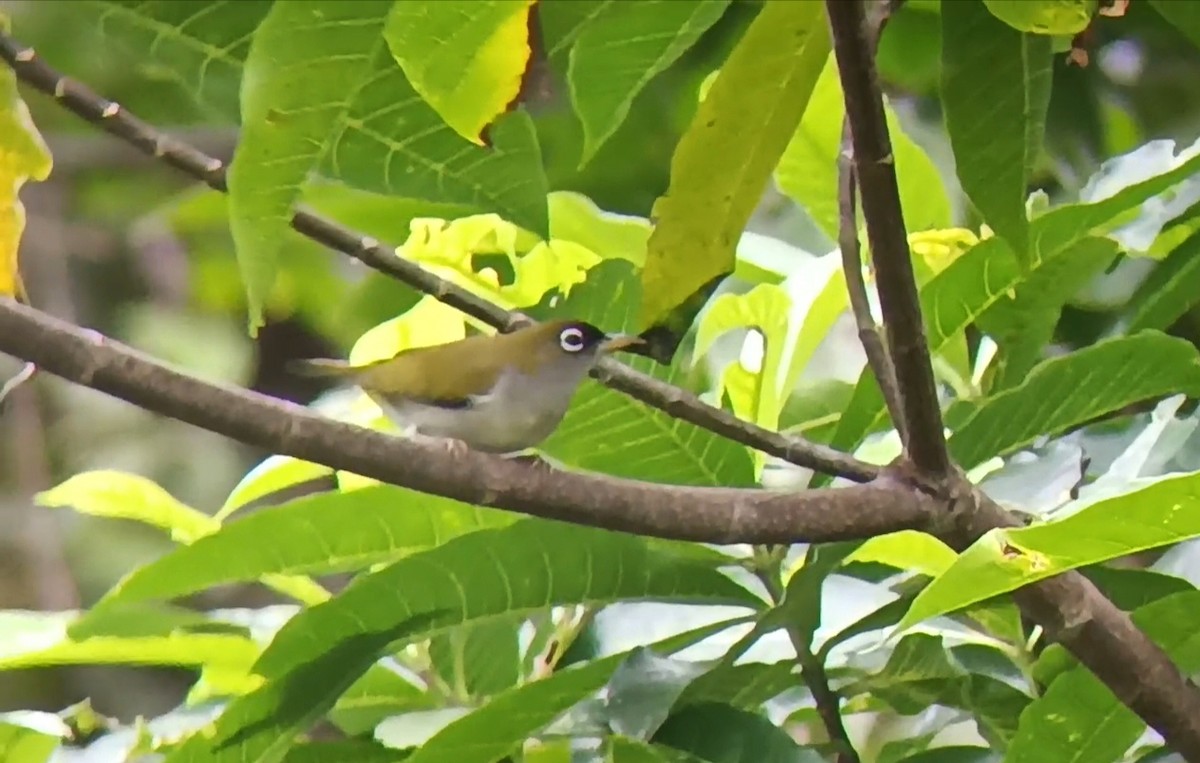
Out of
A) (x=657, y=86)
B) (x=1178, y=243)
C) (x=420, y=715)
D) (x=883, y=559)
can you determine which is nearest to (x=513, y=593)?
(x=420, y=715)

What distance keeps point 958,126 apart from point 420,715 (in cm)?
42

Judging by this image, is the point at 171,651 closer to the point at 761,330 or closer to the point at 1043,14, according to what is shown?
the point at 761,330

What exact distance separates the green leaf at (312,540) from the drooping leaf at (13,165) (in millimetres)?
176

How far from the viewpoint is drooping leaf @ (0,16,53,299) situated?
51 cm

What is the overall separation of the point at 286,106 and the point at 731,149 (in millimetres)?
201

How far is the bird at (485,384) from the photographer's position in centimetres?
92

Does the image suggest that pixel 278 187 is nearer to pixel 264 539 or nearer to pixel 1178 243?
pixel 264 539

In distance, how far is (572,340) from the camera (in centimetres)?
91

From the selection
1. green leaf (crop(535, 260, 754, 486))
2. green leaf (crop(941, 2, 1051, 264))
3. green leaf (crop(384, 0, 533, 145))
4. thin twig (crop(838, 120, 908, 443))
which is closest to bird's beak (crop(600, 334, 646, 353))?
green leaf (crop(535, 260, 754, 486))

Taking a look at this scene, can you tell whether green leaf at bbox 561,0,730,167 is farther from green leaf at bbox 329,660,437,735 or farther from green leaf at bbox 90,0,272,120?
green leaf at bbox 329,660,437,735

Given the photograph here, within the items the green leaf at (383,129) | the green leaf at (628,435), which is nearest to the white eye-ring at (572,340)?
the green leaf at (628,435)

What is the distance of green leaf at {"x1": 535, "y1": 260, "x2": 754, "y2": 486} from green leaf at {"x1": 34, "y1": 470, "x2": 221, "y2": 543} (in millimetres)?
236

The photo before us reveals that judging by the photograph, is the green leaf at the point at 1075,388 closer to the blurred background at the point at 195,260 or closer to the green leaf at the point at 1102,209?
the green leaf at the point at 1102,209

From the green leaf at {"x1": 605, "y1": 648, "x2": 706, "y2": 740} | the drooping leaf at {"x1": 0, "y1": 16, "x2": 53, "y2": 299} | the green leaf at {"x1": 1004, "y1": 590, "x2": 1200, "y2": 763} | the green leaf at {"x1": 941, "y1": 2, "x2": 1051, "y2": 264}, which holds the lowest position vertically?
the green leaf at {"x1": 605, "y1": 648, "x2": 706, "y2": 740}
